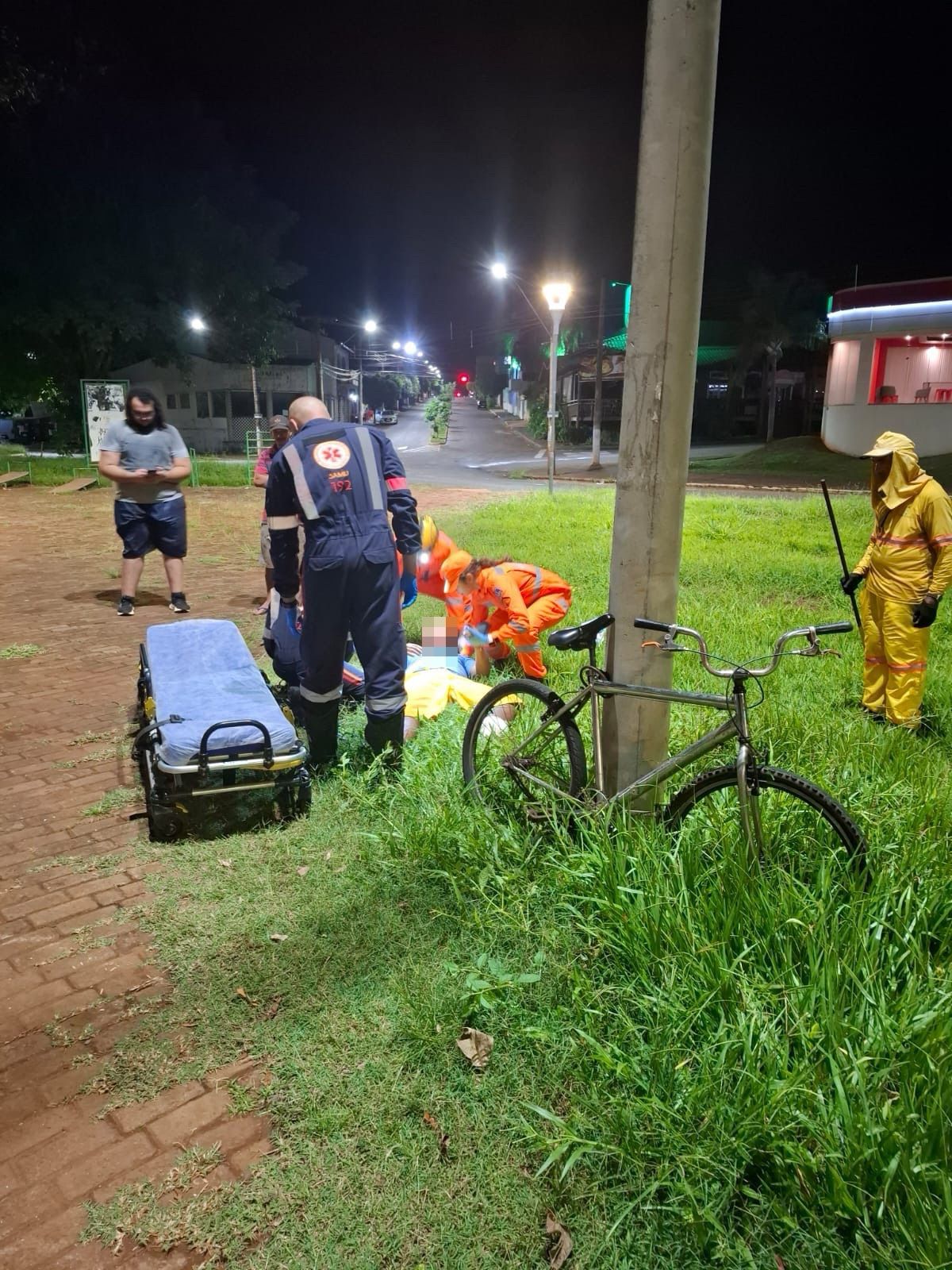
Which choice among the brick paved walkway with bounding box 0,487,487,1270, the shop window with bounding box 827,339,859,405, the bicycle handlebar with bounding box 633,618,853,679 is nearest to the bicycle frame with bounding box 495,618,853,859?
the bicycle handlebar with bounding box 633,618,853,679

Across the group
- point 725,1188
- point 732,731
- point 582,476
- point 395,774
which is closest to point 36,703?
point 395,774

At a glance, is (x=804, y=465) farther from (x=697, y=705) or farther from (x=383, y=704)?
(x=697, y=705)

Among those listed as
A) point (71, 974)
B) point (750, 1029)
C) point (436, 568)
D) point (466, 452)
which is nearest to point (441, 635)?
point (436, 568)

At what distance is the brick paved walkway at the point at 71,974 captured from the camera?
2240 mm

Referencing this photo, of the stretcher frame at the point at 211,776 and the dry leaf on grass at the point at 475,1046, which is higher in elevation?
the stretcher frame at the point at 211,776

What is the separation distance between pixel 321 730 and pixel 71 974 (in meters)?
1.70

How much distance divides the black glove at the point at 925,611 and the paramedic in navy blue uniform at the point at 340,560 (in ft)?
9.92

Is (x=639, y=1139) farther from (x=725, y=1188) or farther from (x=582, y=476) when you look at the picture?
(x=582, y=476)

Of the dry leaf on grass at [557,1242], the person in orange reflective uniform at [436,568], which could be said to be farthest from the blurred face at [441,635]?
the dry leaf on grass at [557,1242]

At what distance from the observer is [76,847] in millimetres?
3885

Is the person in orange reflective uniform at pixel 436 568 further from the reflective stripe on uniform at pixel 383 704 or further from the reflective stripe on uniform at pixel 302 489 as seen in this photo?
the reflective stripe on uniform at pixel 302 489

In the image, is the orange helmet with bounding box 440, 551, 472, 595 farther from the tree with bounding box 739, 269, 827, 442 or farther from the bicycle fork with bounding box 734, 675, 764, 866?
the tree with bounding box 739, 269, 827, 442

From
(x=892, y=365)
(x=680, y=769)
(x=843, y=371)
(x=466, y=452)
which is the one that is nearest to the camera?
(x=680, y=769)

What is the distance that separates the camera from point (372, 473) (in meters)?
4.16
